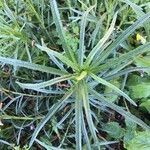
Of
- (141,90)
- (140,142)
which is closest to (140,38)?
(141,90)

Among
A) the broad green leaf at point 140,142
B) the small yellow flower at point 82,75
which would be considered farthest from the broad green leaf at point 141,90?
the small yellow flower at point 82,75

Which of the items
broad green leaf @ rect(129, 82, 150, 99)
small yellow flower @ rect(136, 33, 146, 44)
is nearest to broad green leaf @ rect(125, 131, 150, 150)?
broad green leaf @ rect(129, 82, 150, 99)

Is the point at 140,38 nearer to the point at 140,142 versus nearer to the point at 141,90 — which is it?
the point at 141,90

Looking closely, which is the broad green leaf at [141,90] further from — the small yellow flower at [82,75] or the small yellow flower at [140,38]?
the small yellow flower at [82,75]

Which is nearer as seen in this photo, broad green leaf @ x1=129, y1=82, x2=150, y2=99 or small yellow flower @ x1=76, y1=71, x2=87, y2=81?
small yellow flower @ x1=76, y1=71, x2=87, y2=81

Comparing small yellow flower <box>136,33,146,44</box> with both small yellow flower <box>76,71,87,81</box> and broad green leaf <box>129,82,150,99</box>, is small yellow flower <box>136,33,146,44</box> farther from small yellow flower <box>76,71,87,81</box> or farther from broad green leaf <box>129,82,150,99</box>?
Result: small yellow flower <box>76,71,87,81</box>
